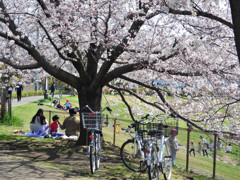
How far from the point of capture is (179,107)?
36.7 ft

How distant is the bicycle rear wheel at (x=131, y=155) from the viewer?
21.6 ft

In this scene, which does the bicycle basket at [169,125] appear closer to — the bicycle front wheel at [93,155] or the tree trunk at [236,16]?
the bicycle front wheel at [93,155]

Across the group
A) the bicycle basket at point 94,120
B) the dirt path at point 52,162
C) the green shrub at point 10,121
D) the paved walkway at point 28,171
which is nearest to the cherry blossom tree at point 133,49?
the dirt path at point 52,162

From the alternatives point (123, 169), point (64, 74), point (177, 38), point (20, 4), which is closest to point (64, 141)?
point (64, 74)

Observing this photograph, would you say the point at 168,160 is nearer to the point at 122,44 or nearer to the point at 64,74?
the point at 122,44

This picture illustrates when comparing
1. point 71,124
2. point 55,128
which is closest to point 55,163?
point 71,124

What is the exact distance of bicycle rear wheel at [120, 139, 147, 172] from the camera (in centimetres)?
658

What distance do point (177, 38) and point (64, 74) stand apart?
136 inches

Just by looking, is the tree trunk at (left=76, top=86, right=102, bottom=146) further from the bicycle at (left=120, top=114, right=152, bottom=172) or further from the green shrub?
the green shrub

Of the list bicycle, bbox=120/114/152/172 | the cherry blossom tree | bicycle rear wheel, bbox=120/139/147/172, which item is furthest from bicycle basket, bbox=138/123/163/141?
the cherry blossom tree

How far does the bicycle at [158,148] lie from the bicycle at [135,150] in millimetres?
162

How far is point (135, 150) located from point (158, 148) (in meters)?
0.75

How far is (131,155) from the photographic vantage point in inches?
282

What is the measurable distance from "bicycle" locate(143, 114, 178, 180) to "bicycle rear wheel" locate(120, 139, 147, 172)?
0.43m
